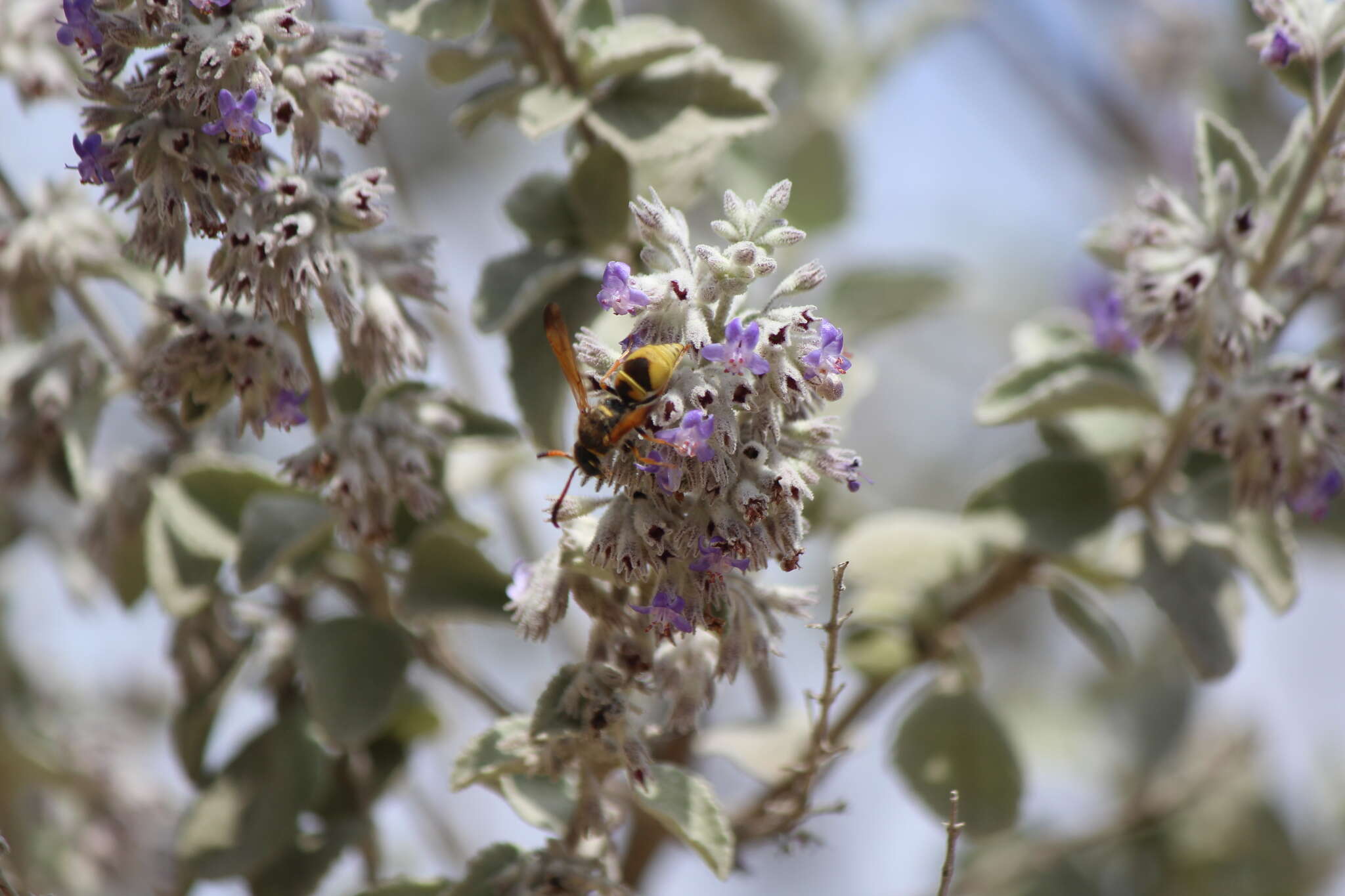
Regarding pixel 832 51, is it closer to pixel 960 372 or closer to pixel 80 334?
pixel 80 334

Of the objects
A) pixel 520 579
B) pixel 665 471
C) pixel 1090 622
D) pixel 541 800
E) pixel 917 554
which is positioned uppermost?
pixel 665 471

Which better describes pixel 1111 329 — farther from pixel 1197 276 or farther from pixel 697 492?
pixel 697 492

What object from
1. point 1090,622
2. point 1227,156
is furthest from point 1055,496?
point 1227,156

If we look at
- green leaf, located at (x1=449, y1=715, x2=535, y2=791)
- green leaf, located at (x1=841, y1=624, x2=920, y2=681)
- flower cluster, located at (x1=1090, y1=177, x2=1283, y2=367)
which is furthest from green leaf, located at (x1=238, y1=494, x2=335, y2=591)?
flower cluster, located at (x1=1090, y1=177, x2=1283, y2=367)

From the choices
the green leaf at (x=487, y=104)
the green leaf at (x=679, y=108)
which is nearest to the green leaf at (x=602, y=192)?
the green leaf at (x=679, y=108)

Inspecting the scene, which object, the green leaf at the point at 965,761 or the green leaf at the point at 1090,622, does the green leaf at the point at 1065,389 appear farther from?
the green leaf at the point at 965,761

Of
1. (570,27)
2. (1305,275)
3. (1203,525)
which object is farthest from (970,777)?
(570,27)
